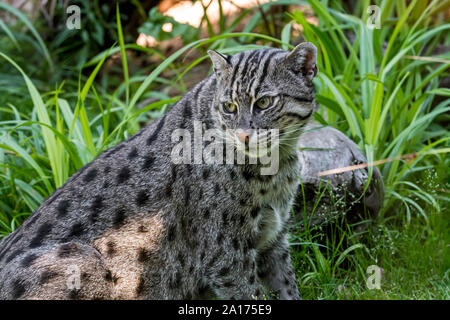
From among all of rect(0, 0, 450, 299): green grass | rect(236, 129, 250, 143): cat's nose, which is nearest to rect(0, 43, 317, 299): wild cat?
rect(236, 129, 250, 143): cat's nose

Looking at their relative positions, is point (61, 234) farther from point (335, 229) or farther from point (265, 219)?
point (335, 229)

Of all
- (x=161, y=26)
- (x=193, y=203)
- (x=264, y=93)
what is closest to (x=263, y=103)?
(x=264, y=93)

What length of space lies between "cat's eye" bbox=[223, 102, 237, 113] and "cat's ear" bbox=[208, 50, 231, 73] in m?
0.33

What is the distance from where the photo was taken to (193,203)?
197 inches

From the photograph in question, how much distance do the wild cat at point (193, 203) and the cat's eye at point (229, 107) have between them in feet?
0.04

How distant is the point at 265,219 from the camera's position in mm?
5047

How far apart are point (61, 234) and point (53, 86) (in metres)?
6.63

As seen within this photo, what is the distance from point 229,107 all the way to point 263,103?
0.97 feet

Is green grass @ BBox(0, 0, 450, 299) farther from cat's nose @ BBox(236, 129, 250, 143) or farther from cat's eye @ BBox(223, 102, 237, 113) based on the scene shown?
cat's nose @ BBox(236, 129, 250, 143)

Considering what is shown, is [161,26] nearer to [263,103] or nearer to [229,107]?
[229,107]

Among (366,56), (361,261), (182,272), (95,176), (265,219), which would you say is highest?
(366,56)

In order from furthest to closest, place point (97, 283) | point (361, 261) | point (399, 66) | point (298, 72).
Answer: point (399, 66)
point (361, 261)
point (298, 72)
point (97, 283)

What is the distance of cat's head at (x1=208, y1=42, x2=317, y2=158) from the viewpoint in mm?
4738
